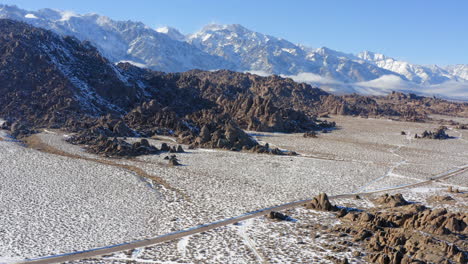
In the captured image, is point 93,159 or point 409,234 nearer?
point 409,234

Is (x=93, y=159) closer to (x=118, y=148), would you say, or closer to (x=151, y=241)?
(x=118, y=148)

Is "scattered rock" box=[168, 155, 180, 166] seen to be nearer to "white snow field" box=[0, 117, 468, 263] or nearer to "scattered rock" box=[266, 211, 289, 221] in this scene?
"white snow field" box=[0, 117, 468, 263]

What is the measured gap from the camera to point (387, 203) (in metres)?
22.1

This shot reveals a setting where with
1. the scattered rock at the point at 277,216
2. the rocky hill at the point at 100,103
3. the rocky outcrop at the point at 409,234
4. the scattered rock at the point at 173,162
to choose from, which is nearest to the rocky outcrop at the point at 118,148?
the rocky hill at the point at 100,103

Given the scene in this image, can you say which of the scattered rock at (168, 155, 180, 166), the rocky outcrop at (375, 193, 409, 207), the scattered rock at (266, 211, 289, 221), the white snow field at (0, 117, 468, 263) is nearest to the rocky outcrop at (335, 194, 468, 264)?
the rocky outcrop at (375, 193, 409, 207)

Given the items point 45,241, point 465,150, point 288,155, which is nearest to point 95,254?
point 45,241

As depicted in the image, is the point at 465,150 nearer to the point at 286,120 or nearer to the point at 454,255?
the point at 286,120

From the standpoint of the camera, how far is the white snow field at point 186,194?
50.4 feet

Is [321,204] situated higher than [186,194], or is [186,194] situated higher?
[321,204]

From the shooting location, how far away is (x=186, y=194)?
910 inches

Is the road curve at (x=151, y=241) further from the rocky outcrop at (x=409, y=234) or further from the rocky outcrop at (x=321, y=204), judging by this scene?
the rocky outcrop at (x=409, y=234)

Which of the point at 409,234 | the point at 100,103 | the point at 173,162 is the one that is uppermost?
the point at 100,103

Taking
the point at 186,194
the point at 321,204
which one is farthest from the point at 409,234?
the point at 186,194

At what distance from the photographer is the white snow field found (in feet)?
50.4
